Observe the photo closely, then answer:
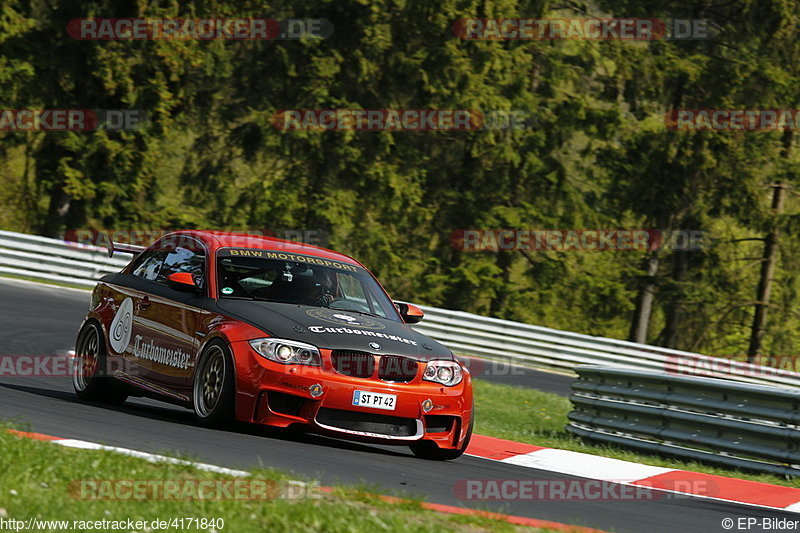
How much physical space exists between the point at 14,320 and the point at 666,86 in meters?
20.5

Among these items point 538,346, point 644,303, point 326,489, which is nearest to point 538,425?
point 326,489

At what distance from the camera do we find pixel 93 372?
374 inches

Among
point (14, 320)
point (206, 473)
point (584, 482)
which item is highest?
point (206, 473)

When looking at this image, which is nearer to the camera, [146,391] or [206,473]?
[206,473]

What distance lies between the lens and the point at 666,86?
101ft

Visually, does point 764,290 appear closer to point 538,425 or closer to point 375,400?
point 538,425

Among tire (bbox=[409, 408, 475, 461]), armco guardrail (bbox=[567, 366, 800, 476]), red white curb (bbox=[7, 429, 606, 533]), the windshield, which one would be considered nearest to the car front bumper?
tire (bbox=[409, 408, 475, 461])

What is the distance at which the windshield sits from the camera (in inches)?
341

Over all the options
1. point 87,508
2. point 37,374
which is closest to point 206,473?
point 87,508

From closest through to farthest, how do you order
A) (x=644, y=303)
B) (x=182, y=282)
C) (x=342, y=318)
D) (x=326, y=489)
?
(x=326, y=489) → (x=342, y=318) → (x=182, y=282) → (x=644, y=303)

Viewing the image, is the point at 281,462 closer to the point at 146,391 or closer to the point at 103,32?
the point at 146,391

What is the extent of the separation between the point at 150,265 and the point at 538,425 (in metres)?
5.82

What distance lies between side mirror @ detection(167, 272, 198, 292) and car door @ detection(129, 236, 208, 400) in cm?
13

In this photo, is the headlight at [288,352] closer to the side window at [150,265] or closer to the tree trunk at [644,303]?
the side window at [150,265]
